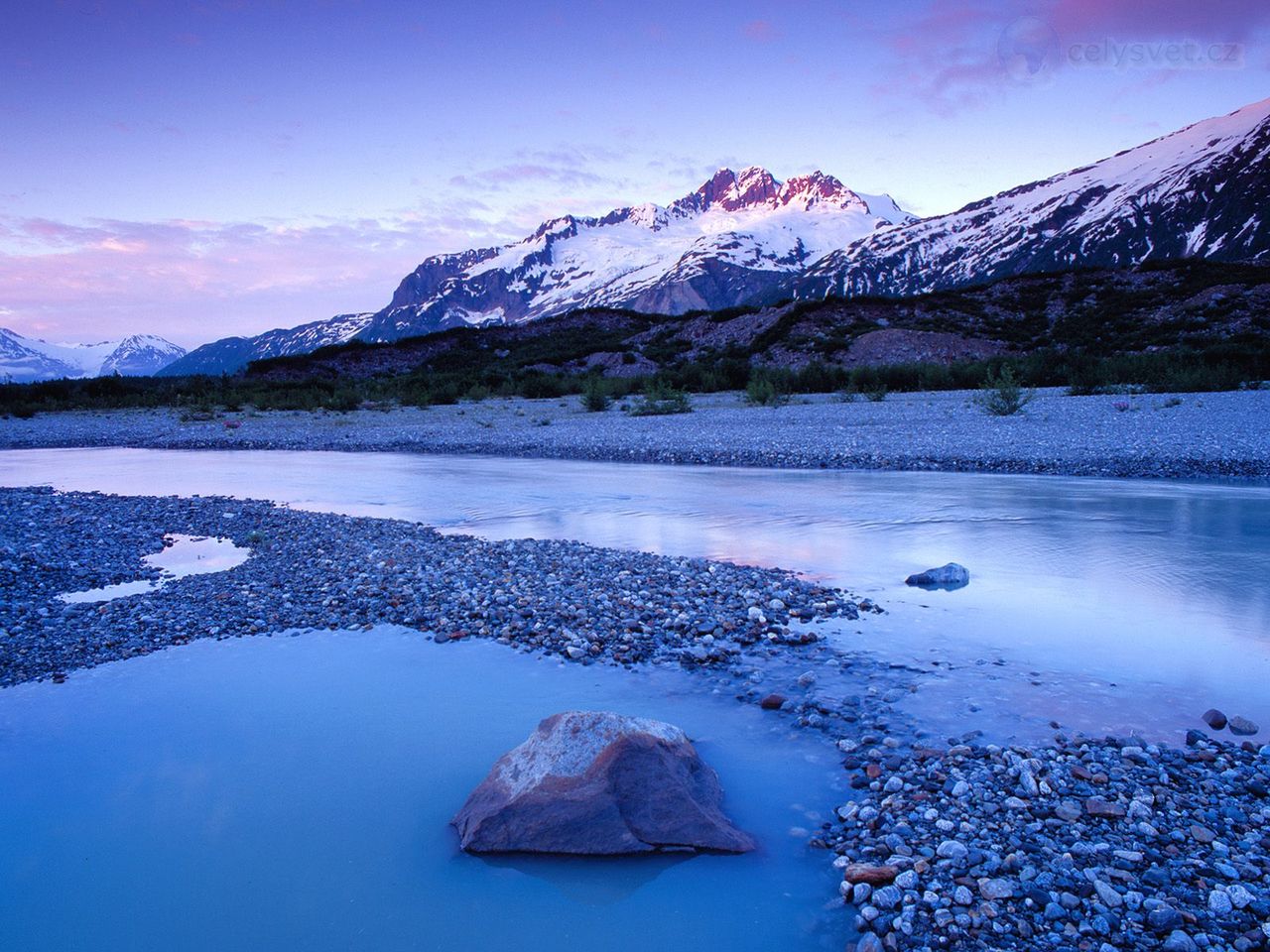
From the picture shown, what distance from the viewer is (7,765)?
14.9 feet

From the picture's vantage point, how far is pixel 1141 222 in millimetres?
164750

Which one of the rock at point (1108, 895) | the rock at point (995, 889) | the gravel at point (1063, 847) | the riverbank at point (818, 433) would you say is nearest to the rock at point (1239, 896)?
the gravel at point (1063, 847)

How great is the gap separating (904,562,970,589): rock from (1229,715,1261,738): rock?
303cm

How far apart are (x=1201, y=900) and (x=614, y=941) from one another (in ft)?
6.87

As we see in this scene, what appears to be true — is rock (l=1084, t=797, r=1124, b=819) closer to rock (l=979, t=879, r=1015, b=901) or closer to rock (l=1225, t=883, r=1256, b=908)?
rock (l=1225, t=883, r=1256, b=908)

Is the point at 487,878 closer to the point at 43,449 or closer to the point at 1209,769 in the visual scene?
the point at 1209,769

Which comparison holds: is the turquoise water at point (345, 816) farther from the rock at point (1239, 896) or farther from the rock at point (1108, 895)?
the rock at point (1239, 896)

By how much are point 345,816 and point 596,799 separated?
4.06ft

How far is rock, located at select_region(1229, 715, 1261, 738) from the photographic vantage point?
446 centimetres

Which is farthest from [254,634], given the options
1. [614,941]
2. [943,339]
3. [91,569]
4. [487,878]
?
[943,339]

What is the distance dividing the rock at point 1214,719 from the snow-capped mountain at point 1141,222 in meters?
152

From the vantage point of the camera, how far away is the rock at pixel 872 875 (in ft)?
10.8

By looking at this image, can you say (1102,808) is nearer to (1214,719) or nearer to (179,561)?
(1214,719)

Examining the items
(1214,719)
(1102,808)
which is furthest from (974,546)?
(1102,808)
